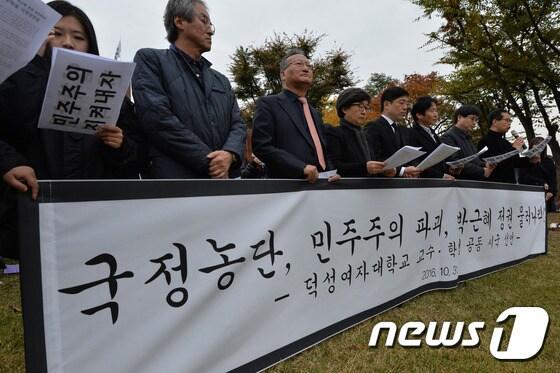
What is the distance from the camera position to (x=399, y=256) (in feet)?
10.1

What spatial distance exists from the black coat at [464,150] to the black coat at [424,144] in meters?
0.52

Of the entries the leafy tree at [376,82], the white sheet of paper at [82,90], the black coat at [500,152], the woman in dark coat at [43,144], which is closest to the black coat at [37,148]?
the woman in dark coat at [43,144]

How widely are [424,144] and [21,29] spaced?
3.45 metres

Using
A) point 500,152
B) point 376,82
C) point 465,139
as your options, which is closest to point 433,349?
point 465,139

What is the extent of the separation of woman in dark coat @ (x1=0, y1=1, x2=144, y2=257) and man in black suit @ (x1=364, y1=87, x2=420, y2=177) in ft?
7.26

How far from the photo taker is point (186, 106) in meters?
2.13

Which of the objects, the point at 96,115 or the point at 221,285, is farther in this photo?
the point at 221,285

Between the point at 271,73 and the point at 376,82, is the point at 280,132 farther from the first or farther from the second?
the point at 376,82

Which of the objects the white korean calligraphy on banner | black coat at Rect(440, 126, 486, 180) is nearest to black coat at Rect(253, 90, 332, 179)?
the white korean calligraphy on banner

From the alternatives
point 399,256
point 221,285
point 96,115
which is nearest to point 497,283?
point 399,256

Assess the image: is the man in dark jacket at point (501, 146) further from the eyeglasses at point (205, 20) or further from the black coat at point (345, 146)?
the eyeglasses at point (205, 20)

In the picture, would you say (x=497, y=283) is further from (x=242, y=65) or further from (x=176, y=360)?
(x=242, y=65)

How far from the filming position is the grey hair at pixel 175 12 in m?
2.26

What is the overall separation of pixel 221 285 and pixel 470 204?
2887 mm
